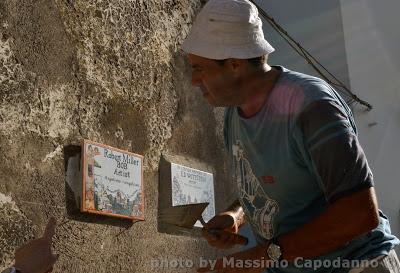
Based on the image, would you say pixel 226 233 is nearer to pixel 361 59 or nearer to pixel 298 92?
pixel 298 92

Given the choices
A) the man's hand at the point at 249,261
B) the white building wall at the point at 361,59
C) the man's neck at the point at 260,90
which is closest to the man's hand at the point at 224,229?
the man's hand at the point at 249,261

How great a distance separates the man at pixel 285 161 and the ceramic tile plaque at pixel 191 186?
160cm

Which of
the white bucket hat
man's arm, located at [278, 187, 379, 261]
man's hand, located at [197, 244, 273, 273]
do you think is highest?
the white bucket hat

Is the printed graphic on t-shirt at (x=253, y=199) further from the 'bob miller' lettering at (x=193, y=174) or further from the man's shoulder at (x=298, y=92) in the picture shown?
the 'bob miller' lettering at (x=193, y=174)

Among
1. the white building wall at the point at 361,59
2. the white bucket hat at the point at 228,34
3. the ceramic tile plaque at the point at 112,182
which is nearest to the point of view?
the white bucket hat at the point at 228,34

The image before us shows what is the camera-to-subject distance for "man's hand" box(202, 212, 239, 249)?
2.02m

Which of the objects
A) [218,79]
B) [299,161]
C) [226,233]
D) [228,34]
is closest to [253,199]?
[226,233]

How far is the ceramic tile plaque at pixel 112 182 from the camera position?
307 cm

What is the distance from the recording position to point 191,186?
3.98m

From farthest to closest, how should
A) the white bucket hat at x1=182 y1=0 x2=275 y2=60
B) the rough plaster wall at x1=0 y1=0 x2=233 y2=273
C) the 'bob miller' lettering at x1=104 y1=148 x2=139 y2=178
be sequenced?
the 'bob miller' lettering at x1=104 y1=148 x2=139 y2=178
the rough plaster wall at x1=0 y1=0 x2=233 y2=273
the white bucket hat at x1=182 y1=0 x2=275 y2=60

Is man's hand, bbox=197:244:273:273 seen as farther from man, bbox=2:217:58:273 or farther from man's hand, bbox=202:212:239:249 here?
man, bbox=2:217:58:273

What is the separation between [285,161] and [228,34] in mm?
417

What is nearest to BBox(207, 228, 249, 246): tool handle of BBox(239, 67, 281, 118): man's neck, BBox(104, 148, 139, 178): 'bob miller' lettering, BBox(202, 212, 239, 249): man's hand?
BBox(202, 212, 239, 249): man's hand

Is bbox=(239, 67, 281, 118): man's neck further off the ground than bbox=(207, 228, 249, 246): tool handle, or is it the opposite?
bbox=(239, 67, 281, 118): man's neck
